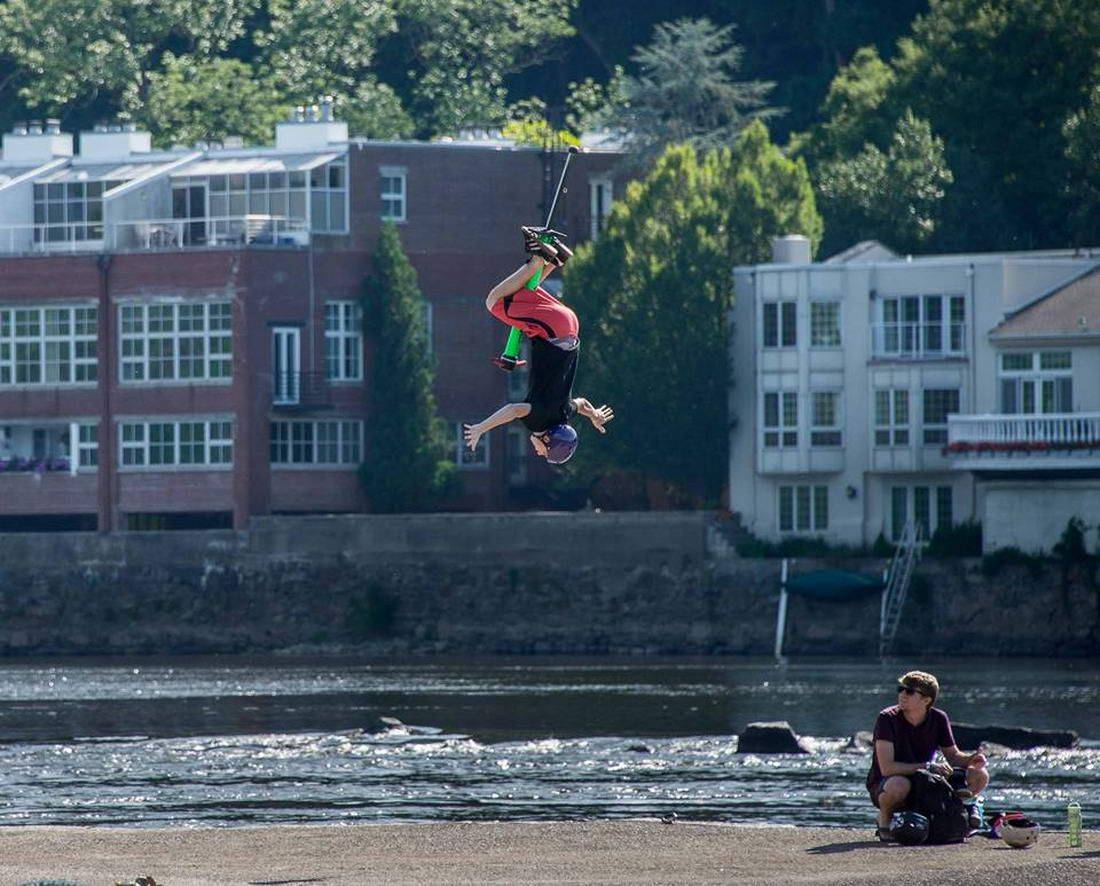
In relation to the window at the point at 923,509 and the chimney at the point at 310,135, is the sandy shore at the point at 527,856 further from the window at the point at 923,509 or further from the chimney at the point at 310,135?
the chimney at the point at 310,135

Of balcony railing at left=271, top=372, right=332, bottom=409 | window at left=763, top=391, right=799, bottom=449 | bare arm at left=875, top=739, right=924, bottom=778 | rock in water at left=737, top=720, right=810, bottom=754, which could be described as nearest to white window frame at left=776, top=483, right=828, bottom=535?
window at left=763, top=391, right=799, bottom=449

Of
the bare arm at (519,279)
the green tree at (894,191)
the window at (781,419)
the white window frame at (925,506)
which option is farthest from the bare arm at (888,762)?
the green tree at (894,191)

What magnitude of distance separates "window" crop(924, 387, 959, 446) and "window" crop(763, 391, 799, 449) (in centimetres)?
424

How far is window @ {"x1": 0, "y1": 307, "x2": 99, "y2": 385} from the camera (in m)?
108

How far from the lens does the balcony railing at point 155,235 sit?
10800 centimetres

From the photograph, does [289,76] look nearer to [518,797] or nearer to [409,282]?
[409,282]

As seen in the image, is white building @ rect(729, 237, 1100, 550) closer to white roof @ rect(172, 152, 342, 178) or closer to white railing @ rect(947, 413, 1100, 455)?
white railing @ rect(947, 413, 1100, 455)

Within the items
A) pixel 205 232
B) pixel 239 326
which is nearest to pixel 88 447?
pixel 239 326

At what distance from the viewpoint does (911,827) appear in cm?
3434

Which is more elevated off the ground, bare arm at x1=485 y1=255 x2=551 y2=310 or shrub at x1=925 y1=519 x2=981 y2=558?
bare arm at x1=485 y1=255 x2=551 y2=310

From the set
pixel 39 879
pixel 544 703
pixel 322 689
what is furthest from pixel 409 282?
pixel 39 879

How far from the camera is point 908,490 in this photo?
98.0 metres

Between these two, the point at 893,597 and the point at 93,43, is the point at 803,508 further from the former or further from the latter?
the point at 93,43

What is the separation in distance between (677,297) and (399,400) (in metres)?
10.9
